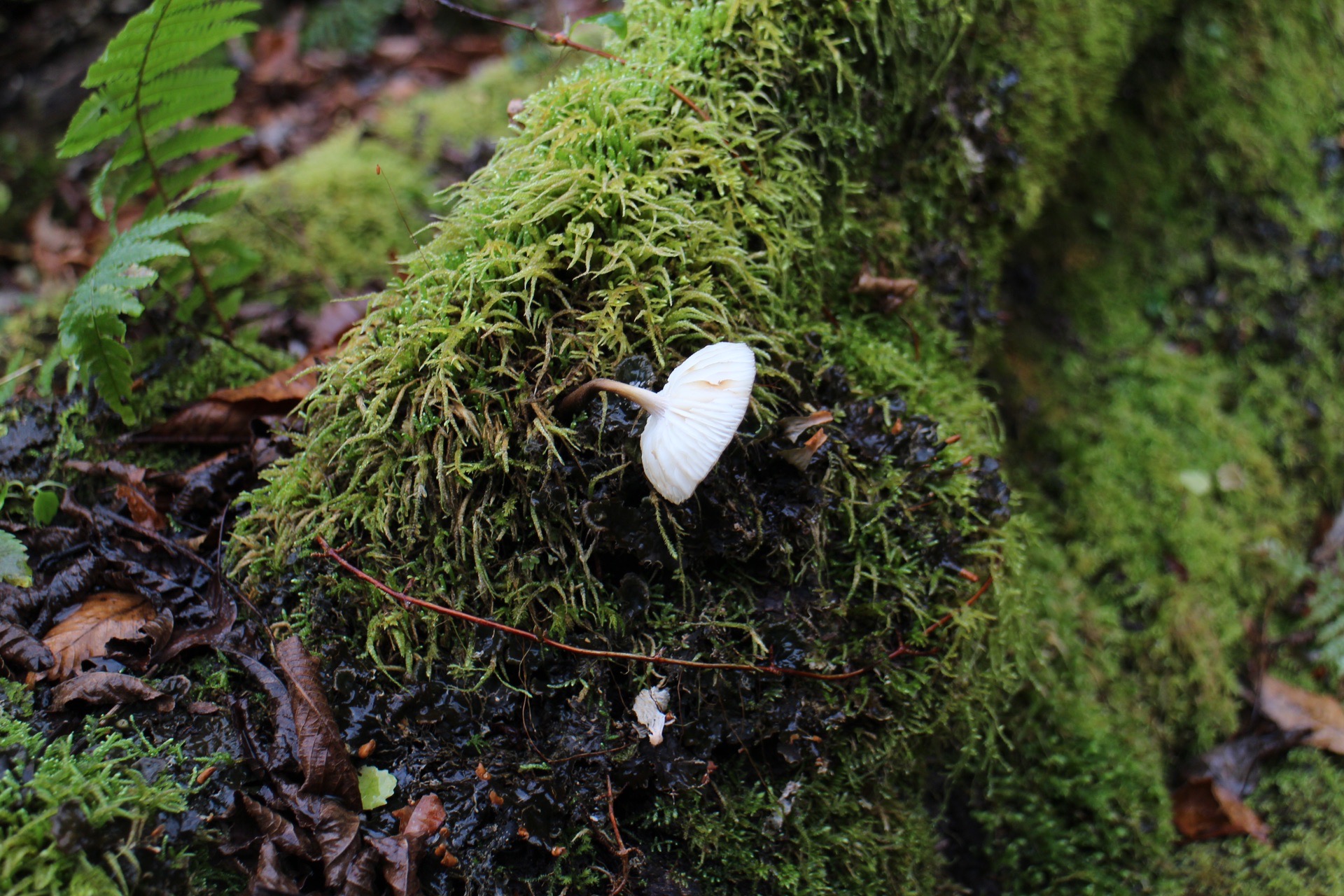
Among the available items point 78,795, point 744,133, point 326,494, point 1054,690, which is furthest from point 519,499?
point 1054,690

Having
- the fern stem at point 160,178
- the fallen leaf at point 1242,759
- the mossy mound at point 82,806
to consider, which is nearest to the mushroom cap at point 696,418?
the mossy mound at point 82,806

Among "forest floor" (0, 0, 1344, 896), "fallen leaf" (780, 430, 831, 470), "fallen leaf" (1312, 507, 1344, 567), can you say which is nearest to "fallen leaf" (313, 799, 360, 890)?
"forest floor" (0, 0, 1344, 896)

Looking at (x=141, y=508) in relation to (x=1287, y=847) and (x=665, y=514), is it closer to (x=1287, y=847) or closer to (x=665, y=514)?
(x=665, y=514)

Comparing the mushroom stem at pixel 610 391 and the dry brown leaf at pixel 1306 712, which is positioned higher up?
the mushroom stem at pixel 610 391

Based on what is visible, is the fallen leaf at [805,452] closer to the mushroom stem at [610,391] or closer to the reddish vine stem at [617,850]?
the mushroom stem at [610,391]

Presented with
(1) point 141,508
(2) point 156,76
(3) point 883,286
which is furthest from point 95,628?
(3) point 883,286
